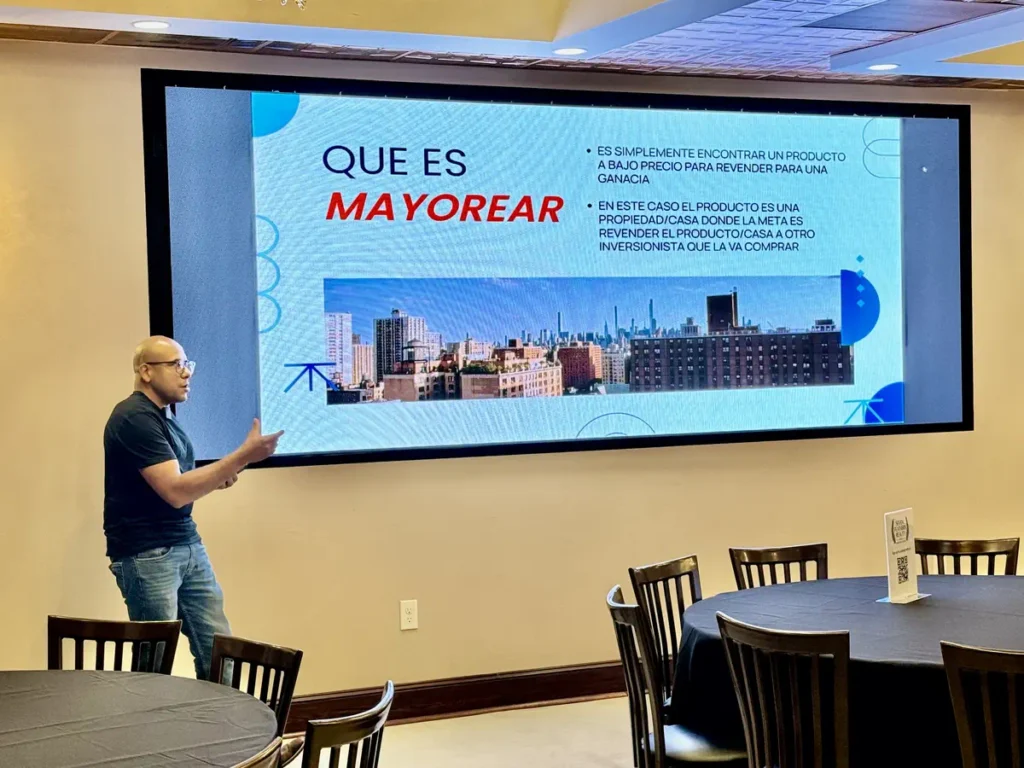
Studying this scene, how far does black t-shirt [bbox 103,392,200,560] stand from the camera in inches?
164

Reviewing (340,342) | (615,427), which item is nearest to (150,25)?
(340,342)

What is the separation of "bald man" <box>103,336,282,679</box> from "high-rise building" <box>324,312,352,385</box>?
0.96m

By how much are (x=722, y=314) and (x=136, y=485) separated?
9.21ft

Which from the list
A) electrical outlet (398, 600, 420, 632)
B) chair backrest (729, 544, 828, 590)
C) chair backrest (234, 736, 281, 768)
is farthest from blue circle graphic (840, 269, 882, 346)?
chair backrest (234, 736, 281, 768)

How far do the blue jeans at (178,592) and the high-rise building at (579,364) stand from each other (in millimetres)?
1879

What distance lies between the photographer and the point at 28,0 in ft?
13.7

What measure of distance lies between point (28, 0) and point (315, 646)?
8.88 feet

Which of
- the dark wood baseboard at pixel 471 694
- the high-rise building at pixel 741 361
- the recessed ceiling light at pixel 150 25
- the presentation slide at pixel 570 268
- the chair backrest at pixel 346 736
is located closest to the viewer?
the chair backrest at pixel 346 736

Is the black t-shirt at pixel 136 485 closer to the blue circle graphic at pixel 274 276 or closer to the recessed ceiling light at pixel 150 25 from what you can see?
the blue circle graphic at pixel 274 276

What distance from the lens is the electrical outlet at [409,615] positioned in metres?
5.47

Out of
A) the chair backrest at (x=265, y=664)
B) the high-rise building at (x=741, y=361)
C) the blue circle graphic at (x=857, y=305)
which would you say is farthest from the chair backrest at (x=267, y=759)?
the blue circle graphic at (x=857, y=305)

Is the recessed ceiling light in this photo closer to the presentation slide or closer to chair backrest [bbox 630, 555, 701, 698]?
the presentation slide

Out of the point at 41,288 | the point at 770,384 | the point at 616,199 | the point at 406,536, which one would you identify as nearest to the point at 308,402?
the point at 406,536

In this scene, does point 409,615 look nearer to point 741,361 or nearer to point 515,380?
point 515,380
